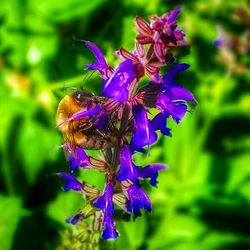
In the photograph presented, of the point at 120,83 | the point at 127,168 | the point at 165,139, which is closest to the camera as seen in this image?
the point at 120,83

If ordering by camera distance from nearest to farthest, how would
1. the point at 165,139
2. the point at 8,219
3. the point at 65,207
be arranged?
1. the point at 8,219
2. the point at 65,207
3. the point at 165,139

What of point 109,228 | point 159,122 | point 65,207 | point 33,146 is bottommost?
point 109,228

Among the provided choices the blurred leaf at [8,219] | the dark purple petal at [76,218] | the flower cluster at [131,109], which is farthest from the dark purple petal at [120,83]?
the blurred leaf at [8,219]

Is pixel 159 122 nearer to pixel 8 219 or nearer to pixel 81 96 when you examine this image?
pixel 81 96

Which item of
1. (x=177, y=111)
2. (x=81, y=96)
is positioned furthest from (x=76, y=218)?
(x=177, y=111)

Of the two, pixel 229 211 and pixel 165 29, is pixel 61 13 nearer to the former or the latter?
pixel 229 211

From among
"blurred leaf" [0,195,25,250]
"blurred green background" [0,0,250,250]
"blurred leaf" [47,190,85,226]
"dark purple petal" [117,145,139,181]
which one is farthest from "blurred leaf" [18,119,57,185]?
"dark purple petal" [117,145,139,181]

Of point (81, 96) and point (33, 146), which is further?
point (33, 146)
